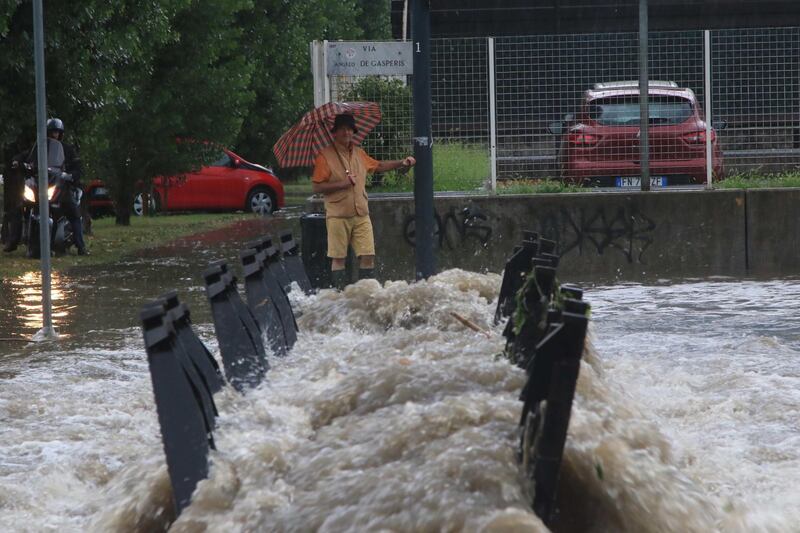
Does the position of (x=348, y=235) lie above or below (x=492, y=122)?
below

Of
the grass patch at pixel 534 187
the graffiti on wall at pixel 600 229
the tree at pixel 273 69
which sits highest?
the tree at pixel 273 69

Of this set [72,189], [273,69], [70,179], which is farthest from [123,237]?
[273,69]

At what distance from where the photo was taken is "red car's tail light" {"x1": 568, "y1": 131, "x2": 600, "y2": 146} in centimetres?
1581

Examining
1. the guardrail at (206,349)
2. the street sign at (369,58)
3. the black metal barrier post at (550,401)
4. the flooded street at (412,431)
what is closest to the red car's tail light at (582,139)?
the street sign at (369,58)

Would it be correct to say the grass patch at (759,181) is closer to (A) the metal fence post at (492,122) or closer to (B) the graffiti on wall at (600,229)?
(B) the graffiti on wall at (600,229)

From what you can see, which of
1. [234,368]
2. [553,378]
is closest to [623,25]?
[234,368]

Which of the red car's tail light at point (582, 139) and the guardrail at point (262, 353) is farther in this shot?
the red car's tail light at point (582, 139)

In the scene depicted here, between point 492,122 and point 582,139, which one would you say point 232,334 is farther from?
point 582,139

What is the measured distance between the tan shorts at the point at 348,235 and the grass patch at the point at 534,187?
3.74m

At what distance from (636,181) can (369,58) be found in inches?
139

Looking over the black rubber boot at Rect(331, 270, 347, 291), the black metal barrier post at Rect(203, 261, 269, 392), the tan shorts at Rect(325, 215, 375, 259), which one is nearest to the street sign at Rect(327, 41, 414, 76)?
the tan shorts at Rect(325, 215, 375, 259)

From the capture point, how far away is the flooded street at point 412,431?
4.48 metres

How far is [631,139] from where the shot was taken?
15969 millimetres

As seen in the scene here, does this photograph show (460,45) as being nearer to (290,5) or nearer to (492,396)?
(492,396)
